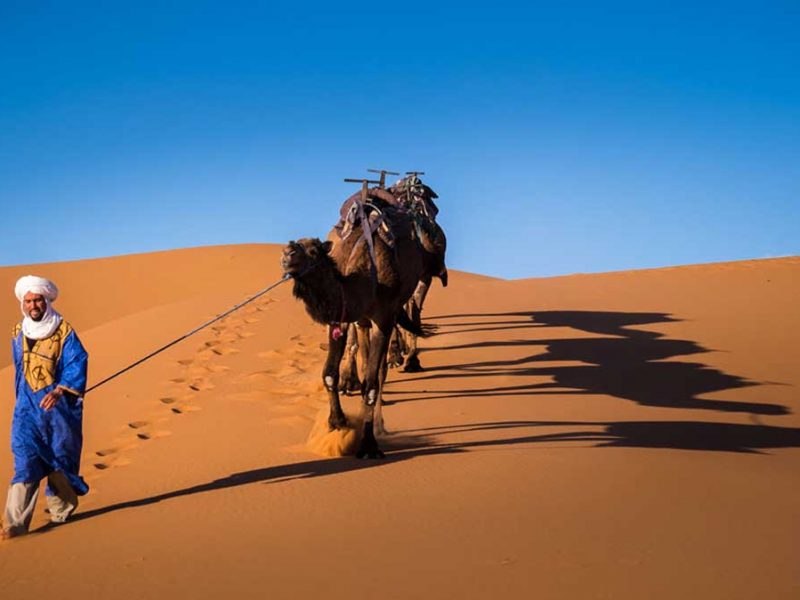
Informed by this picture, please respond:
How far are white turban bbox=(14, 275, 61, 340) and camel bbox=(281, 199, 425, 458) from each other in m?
1.88

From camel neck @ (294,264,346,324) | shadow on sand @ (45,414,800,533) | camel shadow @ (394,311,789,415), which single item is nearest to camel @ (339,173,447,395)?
camel shadow @ (394,311,789,415)

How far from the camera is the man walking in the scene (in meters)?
5.82

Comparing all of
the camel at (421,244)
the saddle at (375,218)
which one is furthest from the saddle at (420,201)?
the saddle at (375,218)

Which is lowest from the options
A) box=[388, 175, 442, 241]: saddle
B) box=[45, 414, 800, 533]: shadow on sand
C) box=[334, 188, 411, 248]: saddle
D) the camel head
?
box=[45, 414, 800, 533]: shadow on sand

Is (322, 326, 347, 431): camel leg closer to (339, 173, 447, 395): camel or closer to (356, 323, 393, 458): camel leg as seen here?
(356, 323, 393, 458): camel leg

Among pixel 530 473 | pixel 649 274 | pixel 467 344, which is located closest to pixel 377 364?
pixel 530 473

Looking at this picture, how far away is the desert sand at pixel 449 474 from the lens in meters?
4.57

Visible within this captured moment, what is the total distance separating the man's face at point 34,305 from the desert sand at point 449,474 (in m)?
1.56

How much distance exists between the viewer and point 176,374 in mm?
12086

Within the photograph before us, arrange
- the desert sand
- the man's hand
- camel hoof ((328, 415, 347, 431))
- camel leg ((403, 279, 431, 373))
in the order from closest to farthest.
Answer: the desert sand
the man's hand
camel hoof ((328, 415, 347, 431))
camel leg ((403, 279, 431, 373))

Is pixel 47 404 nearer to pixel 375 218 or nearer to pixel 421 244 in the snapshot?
pixel 375 218

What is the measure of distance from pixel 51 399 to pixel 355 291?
9.66 feet

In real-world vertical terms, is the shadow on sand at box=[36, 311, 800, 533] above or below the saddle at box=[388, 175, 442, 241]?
below

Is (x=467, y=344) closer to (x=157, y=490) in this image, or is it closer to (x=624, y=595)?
(x=157, y=490)
